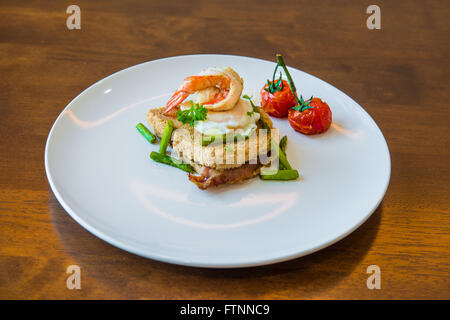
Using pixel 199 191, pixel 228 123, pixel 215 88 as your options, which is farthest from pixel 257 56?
pixel 199 191

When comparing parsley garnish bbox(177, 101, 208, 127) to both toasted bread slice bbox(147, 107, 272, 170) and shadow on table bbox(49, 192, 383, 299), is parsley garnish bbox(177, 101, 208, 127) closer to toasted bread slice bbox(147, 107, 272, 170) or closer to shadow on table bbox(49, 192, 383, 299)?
toasted bread slice bbox(147, 107, 272, 170)

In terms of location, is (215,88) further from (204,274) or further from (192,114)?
(204,274)

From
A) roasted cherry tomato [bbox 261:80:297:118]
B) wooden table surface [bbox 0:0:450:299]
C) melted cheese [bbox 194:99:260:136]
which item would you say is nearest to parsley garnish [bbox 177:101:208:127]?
melted cheese [bbox 194:99:260:136]

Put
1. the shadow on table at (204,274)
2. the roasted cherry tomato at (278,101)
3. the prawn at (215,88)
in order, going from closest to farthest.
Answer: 1. the shadow on table at (204,274)
2. the prawn at (215,88)
3. the roasted cherry tomato at (278,101)

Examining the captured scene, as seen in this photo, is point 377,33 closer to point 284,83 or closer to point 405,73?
point 405,73

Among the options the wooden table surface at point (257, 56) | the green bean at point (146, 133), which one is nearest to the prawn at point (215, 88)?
the green bean at point (146, 133)

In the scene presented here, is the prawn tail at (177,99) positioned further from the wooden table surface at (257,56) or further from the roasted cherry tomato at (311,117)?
the wooden table surface at (257,56)
